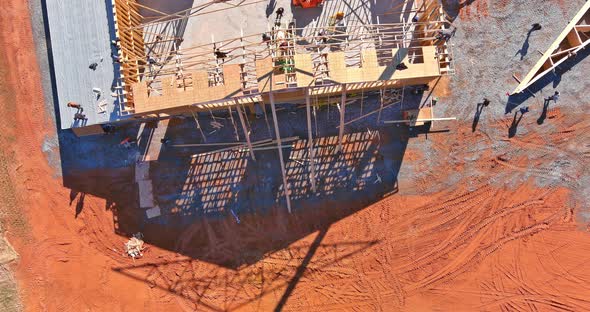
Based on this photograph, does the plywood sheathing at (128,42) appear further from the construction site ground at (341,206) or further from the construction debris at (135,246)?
the construction debris at (135,246)

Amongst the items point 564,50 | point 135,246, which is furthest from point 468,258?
point 135,246

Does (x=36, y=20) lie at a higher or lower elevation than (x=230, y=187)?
higher

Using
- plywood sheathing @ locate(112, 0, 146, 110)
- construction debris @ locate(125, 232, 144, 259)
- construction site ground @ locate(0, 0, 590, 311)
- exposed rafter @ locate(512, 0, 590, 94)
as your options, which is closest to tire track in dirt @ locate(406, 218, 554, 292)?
construction site ground @ locate(0, 0, 590, 311)

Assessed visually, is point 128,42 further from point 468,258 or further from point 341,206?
point 468,258

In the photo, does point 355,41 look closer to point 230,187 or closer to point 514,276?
point 230,187

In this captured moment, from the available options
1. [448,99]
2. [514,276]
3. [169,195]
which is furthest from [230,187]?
[514,276]

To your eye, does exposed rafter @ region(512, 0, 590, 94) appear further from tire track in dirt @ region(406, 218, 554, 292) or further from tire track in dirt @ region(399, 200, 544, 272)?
tire track in dirt @ region(406, 218, 554, 292)
